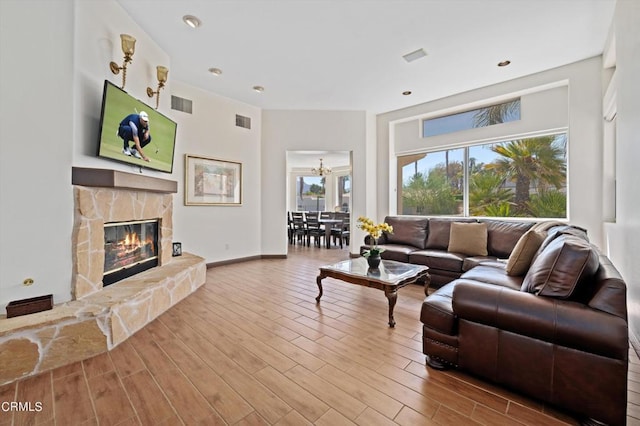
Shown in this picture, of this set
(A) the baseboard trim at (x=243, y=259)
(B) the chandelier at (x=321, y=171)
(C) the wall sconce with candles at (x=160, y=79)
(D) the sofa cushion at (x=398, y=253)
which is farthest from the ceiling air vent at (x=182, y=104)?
(B) the chandelier at (x=321, y=171)

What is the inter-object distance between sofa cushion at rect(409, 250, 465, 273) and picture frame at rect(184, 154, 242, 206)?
11.1 feet

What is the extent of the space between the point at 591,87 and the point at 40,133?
601 centimetres

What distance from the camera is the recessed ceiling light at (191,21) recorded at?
2.86 m

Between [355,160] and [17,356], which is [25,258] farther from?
[355,160]

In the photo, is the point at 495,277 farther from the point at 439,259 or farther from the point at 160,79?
the point at 160,79

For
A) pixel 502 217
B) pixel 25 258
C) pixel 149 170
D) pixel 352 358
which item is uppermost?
pixel 149 170

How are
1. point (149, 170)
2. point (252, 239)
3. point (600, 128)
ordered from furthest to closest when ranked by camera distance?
point (252, 239) → point (600, 128) → point (149, 170)

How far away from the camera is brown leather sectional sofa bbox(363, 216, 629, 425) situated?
1339 mm

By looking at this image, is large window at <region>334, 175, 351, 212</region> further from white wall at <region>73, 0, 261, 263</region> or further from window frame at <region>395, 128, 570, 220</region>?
white wall at <region>73, 0, 261, 263</region>

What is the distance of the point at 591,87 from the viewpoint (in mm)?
3570

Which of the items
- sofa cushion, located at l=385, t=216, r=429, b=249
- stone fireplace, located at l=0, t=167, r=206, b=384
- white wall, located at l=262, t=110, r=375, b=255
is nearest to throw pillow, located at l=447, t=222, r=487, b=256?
sofa cushion, located at l=385, t=216, r=429, b=249

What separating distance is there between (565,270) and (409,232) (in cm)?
306

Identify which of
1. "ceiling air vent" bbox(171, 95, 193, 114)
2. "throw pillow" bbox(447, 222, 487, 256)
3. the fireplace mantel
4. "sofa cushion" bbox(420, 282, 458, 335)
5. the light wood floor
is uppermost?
"ceiling air vent" bbox(171, 95, 193, 114)

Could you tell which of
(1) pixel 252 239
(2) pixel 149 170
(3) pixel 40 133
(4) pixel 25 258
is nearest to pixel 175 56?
(2) pixel 149 170
